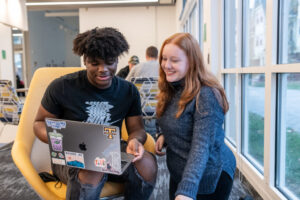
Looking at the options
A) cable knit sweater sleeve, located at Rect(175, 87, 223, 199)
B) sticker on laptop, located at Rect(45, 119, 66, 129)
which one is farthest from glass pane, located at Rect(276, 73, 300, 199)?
sticker on laptop, located at Rect(45, 119, 66, 129)

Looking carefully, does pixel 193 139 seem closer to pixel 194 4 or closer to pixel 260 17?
pixel 260 17

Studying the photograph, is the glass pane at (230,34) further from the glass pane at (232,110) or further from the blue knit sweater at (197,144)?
the blue knit sweater at (197,144)

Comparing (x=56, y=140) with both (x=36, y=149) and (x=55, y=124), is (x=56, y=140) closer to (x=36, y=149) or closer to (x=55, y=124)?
(x=55, y=124)

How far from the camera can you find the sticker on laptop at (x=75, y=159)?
0.87m

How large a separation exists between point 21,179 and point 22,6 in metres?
4.12

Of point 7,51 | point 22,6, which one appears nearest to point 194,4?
point 22,6

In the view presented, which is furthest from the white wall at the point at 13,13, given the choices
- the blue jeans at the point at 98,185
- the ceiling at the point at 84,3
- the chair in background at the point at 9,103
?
the blue jeans at the point at 98,185

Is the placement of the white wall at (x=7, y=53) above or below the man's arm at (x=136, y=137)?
above

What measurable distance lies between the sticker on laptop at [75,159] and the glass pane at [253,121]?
133cm

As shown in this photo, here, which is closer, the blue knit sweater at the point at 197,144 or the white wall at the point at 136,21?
the blue knit sweater at the point at 197,144

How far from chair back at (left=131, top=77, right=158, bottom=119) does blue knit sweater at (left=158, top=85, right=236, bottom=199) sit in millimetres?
1748

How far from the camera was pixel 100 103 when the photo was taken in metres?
1.15

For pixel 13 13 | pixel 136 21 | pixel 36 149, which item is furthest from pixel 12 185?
pixel 136 21

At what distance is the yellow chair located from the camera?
1.00 m
